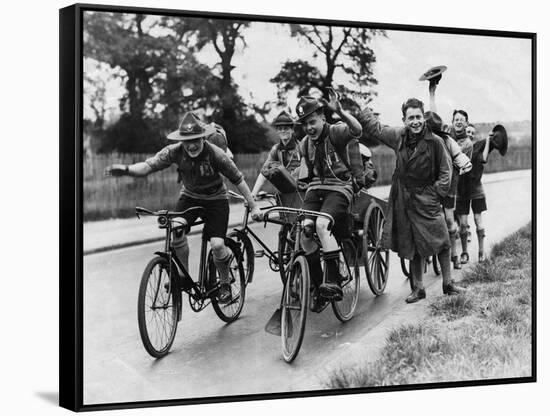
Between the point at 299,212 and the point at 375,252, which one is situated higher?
the point at 299,212

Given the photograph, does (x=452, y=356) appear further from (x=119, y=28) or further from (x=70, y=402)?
(x=119, y=28)

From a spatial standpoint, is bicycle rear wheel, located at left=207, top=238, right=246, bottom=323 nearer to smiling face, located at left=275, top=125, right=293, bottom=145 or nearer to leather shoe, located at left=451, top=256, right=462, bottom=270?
smiling face, located at left=275, top=125, right=293, bottom=145

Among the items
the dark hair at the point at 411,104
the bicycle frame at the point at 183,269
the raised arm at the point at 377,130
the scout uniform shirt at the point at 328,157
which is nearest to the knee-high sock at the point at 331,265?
the scout uniform shirt at the point at 328,157

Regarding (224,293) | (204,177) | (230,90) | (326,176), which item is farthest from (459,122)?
(224,293)

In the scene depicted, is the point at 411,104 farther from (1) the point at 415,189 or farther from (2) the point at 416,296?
(2) the point at 416,296

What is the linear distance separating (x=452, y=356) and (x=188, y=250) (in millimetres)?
2108

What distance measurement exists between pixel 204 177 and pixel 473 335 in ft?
7.56

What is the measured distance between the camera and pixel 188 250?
7.29 metres

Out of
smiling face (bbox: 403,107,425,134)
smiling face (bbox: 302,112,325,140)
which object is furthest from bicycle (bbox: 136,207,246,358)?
smiling face (bbox: 403,107,425,134)

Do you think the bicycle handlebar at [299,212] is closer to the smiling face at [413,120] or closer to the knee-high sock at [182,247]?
the knee-high sock at [182,247]

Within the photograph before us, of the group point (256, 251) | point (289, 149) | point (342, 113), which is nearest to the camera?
point (256, 251)

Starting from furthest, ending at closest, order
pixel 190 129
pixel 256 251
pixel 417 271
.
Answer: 1. pixel 417 271
2. pixel 256 251
3. pixel 190 129

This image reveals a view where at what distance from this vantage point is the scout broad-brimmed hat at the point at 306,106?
301 inches

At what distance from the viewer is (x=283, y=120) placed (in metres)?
7.59
